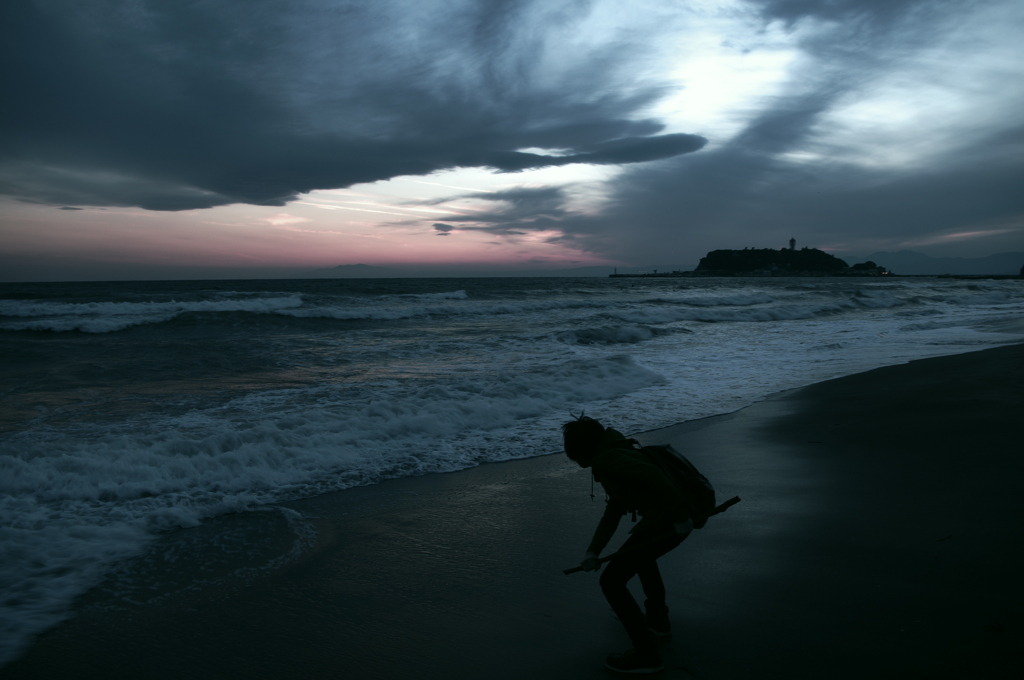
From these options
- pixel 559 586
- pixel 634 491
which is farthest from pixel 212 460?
pixel 634 491

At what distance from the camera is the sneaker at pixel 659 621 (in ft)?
9.43

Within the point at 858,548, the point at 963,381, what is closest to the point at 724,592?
the point at 858,548

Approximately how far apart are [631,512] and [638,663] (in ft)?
2.35

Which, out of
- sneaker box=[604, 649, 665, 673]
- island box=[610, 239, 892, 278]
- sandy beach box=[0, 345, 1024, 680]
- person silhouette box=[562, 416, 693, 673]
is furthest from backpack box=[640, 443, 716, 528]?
island box=[610, 239, 892, 278]

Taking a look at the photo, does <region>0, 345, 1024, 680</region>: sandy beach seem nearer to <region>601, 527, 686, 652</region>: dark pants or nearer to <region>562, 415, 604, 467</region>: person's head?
<region>601, 527, 686, 652</region>: dark pants

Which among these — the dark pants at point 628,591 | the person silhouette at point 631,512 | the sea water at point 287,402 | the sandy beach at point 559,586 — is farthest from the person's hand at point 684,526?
the sea water at point 287,402

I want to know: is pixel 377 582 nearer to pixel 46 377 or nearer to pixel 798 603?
pixel 798 603

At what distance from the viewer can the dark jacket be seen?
91.8 inches

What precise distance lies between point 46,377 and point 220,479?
8.17m

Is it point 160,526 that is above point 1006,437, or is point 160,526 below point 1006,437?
below

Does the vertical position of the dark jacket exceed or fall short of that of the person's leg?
it exceeds it

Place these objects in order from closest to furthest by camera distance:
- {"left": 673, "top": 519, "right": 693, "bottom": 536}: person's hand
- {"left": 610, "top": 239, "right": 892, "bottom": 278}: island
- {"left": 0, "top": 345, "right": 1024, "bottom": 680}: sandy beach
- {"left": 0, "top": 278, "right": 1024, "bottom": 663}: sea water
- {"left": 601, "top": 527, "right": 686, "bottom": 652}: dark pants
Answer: {"left": 673, "top": 519, "right": 693, "bottom": 536}: person's hand < {"left": 601, "top": 527, "right": 686, "bottom": 652}: dark pants < {"left": 0, "top": 345, "right": 1024, "bottom": 680}: sandy beach < {"left": 0, "top": 278, "right": 1024, "bottom": 663}: sea water < {"left": 610, "top": 239, "right": 892, "bottom": 278}: island

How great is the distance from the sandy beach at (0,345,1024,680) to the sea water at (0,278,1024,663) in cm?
55

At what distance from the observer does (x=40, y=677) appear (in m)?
2.86
